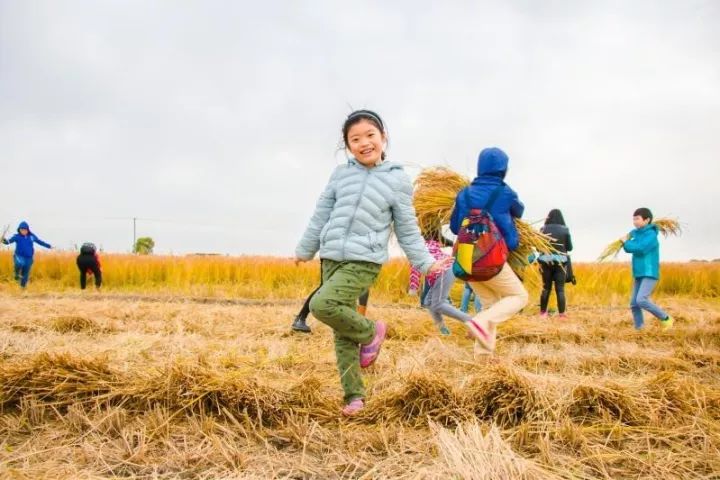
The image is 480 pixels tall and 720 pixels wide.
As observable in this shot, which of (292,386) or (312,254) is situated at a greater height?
(312,254)

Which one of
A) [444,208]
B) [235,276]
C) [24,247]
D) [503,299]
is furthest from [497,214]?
[24,247]

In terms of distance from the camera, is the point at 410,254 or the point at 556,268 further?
the point at 556,268

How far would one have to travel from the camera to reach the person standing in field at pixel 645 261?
5918 mm

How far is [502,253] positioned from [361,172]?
160cm

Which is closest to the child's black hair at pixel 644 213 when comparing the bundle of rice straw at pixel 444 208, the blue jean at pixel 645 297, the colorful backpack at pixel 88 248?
the blue jean at pixel 645 297

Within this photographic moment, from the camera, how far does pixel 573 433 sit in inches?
87.4

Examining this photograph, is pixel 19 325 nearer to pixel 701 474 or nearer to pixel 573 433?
pixel 573 433

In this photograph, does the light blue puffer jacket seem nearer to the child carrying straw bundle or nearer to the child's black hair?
the child carrying straw bundle

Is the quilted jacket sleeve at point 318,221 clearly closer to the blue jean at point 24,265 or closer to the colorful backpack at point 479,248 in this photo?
the colorful backpack at point 479,248

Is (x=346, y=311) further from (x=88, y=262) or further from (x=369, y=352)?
(x=88, y=262)

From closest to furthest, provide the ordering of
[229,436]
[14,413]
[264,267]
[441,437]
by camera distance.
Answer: [441,437] → [229,436] → [14,413] → [264,267]

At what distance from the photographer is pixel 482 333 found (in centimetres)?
388

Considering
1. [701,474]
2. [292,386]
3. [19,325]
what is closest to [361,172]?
[292,386]

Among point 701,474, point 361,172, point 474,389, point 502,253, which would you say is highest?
point 361,172
